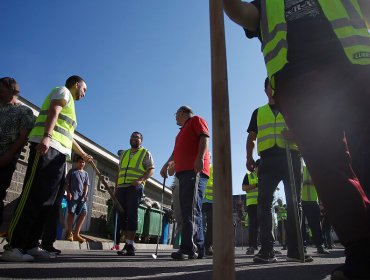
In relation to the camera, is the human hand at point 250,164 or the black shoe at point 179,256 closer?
the black shoe at point 179,256

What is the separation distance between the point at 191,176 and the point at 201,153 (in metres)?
0.32

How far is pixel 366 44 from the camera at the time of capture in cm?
181

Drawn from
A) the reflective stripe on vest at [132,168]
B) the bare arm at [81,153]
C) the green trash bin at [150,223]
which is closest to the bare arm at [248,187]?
the reflective stripe on vest at [132,168]

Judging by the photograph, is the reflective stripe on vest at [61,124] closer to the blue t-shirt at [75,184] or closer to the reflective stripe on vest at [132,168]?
the reflective stripe on vest at [132,168]

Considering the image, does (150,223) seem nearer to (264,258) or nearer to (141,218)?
(141,218)

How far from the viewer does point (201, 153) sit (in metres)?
4.49

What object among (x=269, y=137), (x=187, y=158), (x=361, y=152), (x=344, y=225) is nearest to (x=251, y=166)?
(x=269, y=137)

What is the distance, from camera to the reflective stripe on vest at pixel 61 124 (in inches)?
148

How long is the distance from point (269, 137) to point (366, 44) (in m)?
2.50

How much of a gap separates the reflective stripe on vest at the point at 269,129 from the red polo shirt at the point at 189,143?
71 centimetres

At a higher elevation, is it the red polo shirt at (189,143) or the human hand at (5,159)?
the red polo shirt at (189,143)

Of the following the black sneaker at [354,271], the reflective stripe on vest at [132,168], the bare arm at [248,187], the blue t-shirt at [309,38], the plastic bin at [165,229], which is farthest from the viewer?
the plastic bin at [165,229]

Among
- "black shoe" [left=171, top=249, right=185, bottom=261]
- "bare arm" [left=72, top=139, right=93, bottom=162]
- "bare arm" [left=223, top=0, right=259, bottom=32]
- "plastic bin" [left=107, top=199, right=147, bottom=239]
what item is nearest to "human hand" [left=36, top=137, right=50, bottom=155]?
"bare arm" [left=72, top=139, right=93, bottom=162]

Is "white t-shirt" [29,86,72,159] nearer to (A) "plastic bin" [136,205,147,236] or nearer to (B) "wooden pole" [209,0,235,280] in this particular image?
(B) "wooden pole" [209,0,235,280]
